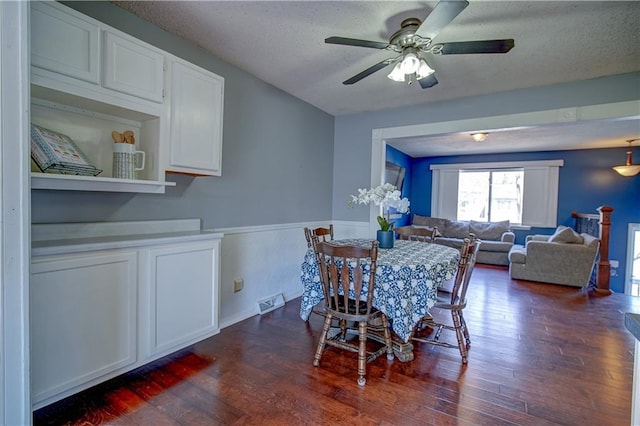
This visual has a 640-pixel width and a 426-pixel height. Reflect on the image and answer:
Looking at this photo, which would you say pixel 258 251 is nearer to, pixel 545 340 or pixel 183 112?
pixel 183 112

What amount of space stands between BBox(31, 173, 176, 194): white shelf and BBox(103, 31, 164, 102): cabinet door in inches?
21.0

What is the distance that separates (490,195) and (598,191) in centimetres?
180

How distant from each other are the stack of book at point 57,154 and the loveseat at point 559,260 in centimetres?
548

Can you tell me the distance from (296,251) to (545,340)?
2.55m

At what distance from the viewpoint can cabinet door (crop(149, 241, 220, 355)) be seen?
2008 millimetres

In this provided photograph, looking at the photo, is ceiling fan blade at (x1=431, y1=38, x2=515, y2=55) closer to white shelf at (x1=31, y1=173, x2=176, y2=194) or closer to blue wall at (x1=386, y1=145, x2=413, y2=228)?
white shelf at (x1=31, y1=173, x2=176, y2=194)

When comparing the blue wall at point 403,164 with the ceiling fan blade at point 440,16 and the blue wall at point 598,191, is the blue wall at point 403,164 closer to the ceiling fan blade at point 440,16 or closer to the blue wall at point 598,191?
the blue wall at point 598,191

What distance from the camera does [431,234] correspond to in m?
3.32

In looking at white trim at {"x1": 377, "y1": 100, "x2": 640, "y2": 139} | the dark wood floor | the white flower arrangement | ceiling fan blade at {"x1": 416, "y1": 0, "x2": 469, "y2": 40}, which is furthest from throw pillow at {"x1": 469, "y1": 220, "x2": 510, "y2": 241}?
ceiling fan blade at {"x1": 416, "y1": 0, "x2": 469, "y2": 40}

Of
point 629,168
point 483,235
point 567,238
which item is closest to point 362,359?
point 567,238

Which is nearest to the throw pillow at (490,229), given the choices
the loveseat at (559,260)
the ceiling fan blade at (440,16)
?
the loveseat at (559,260)

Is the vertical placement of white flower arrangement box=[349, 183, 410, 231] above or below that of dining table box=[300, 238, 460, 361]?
above

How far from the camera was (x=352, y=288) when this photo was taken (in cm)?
219

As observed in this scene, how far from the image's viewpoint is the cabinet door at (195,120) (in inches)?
84.8
